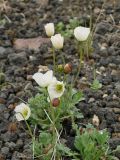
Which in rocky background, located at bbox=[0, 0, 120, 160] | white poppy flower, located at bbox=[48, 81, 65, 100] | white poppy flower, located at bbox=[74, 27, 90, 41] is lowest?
rocky background, located at bbox=[0, 0, 120, 160]

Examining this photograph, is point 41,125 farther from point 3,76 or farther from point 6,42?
point 6,42

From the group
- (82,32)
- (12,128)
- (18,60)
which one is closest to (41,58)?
(18,60)

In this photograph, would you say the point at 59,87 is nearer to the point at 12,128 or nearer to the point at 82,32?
the point at 82,32

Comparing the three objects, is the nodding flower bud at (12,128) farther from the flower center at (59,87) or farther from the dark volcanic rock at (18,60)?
the dark volcanic rock at (18,60)

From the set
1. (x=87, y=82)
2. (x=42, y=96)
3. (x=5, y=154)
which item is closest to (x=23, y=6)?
(x=87, y=82)

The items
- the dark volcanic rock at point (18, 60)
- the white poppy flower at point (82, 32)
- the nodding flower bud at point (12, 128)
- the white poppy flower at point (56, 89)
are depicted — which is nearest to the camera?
the white poppy flower at point (56, 89)

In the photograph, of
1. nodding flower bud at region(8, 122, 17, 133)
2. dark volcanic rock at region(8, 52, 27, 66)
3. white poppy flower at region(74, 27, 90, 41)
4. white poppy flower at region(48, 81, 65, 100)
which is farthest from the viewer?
dark volcanic rock at region(8, 52, 27, 66)

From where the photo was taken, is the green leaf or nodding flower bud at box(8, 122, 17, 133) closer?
the green leaf

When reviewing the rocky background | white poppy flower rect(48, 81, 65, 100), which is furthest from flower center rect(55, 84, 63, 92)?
the rocky background

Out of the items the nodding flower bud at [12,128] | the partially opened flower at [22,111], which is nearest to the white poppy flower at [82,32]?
the partially opened flower at [22,111]

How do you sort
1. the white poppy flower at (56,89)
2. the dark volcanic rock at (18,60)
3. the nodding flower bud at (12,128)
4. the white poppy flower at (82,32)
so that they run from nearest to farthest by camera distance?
the white poppy flower at (56,89) < the white poppy flower at (82,32) < the nodding flower bud at (12,128) < the dark volcanic rock at (18,60)

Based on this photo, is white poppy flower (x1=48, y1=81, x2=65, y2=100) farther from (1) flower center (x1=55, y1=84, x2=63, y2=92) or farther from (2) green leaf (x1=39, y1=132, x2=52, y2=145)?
(2) green leaf (x1=39, y1=132, x2=52, y2=145)
